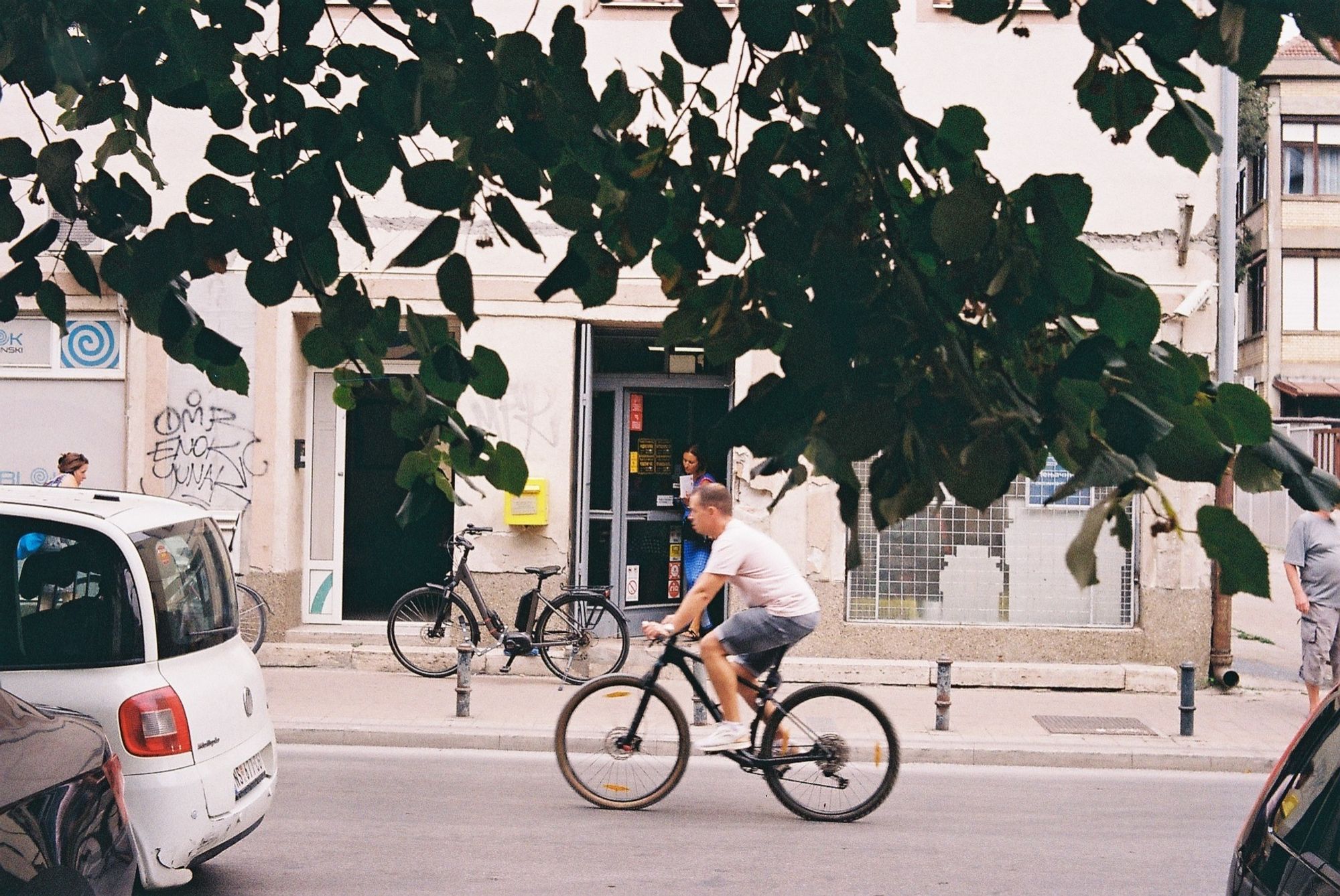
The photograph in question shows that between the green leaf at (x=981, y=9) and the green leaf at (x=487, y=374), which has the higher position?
the green leaf at (x=981, y=9)

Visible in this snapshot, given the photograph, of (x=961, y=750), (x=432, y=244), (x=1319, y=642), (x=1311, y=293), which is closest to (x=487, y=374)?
(x=432, y=244)

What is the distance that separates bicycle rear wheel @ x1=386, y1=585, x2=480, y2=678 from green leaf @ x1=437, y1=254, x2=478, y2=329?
9357mm

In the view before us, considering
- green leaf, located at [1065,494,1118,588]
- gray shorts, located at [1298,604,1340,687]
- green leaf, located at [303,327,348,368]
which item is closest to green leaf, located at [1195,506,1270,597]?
green leaf, located at [1065,494,1118,588]

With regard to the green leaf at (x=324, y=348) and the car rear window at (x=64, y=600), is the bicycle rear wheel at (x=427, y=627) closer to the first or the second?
the car rear window at (x=64, y=600)

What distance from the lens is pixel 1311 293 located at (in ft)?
123

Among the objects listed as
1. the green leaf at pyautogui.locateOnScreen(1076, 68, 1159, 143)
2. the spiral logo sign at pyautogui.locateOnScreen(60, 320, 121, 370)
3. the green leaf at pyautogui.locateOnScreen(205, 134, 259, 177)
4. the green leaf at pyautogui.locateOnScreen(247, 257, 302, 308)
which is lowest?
the green leaf at pyautogui.locateOnScreen(247, 257, 302, 308)

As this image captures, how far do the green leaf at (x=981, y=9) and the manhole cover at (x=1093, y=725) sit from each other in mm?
8249

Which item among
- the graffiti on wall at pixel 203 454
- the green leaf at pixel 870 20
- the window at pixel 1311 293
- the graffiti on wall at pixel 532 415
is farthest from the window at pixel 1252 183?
the green leaf at pixel 870 20

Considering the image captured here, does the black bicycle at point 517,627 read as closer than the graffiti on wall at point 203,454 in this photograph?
Yes

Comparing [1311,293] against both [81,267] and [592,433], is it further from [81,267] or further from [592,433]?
[81,267]

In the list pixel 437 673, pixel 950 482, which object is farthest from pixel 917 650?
pixel 950 482

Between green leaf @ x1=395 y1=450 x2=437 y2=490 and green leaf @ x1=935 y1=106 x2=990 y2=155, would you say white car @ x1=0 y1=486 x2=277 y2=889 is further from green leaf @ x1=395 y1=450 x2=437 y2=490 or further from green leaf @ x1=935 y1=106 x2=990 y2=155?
green leaf @ x1=935 y1=106 x2=990 y2=155

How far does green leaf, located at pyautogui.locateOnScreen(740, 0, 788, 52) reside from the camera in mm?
2857

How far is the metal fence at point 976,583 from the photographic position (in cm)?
1229
